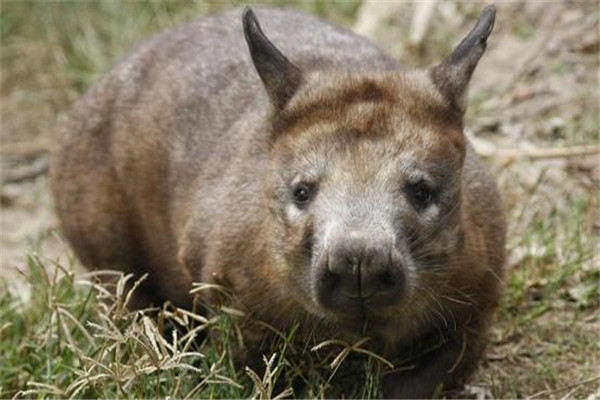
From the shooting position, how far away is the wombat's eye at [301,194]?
5449mm

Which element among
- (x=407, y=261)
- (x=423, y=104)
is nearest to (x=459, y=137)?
(x=423, y=104)

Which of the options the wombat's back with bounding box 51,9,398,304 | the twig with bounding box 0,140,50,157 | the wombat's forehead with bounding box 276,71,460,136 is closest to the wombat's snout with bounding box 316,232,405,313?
the wombat's forehead with bounding box 276,71,460,136

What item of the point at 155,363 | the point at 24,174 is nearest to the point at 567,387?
the point at 155,363

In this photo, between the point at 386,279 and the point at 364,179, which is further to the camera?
the point at 364,179

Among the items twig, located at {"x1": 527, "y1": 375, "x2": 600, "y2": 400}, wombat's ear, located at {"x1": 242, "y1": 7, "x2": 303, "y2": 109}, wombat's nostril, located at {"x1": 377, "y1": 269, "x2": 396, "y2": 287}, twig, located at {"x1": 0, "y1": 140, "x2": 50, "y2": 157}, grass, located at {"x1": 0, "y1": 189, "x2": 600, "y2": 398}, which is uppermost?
wombat's ear, located at {"x1": 242, "y1": 7, "x2": 303, "y2": 109}

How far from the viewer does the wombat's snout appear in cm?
493

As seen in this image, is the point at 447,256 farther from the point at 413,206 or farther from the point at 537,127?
the point at 537,127

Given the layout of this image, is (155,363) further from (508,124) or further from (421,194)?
(508,124)

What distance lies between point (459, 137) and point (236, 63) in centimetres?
170

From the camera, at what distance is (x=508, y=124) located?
875 centimetres

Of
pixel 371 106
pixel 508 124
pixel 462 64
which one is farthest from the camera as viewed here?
pixel 508 124

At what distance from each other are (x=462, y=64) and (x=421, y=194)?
0.70 metres

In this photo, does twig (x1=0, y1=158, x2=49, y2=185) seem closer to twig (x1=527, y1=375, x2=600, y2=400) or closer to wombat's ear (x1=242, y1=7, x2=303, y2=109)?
wombat's ear (x1=242, y1=7, x2=303, y2=109)

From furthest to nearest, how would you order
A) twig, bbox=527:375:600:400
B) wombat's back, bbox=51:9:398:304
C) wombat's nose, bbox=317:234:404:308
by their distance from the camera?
1. wombat's back, bbox=51:9:398:304
2. twig, bbox=527:375:600:400
3. wombat's nose, bbox=317:234:404:308
